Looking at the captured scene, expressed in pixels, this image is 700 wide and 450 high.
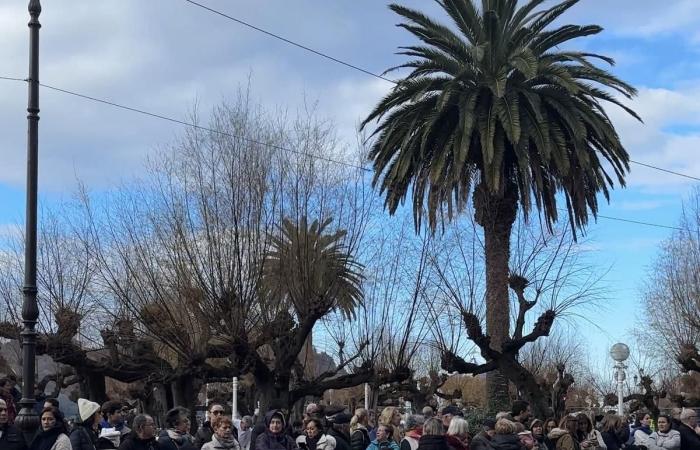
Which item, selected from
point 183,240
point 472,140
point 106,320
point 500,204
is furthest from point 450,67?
point 106,320

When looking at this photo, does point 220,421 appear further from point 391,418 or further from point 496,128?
point 496,128

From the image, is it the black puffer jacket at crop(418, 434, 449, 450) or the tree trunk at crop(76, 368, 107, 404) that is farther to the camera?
the tree trunk at crop(76, 368, 107, 404)

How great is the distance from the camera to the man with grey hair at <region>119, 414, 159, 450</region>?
8484mm

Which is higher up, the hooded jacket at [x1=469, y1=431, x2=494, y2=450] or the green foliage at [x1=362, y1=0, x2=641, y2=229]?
the green foliage at [x1=362, y1=0, x2=641, y2=229]

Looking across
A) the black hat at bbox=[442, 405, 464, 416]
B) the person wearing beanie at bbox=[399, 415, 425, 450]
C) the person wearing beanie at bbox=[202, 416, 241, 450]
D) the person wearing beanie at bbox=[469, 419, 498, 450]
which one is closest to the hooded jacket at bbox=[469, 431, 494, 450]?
the person wearing beanie at bbox=[469, 419, 498, 450]

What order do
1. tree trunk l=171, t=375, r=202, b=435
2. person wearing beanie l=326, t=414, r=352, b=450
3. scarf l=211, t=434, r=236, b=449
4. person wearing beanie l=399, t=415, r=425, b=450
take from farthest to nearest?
tree trunk l=171, t=375, r=202, b=435, person wearing beanie l=326, t=414, r=352, b=450, person wearing beanie l=399, t=415, r=425, b=450, scarf l=211, t=434, r=236, b=449

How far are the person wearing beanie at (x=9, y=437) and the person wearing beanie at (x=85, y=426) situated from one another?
0.51 meters

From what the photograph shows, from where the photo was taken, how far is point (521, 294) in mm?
22844

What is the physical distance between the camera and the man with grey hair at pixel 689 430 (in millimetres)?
12820

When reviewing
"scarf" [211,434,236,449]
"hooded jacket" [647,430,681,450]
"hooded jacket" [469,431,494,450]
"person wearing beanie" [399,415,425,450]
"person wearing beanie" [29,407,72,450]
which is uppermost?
"person wearing beanie" [29,407,72,450]

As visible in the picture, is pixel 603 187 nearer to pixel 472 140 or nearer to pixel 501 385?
pixel 472 140

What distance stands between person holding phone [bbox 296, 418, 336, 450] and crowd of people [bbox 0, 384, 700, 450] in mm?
12

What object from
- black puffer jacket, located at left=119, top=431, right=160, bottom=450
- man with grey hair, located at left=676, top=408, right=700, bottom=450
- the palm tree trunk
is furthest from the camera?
the palm tree trunk

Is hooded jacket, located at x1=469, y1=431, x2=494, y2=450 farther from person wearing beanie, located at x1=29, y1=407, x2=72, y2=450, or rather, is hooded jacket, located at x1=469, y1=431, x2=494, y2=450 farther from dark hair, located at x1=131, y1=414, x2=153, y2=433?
person wearing beanie, located at x1=29, y1=407, x2=72, y2=450
